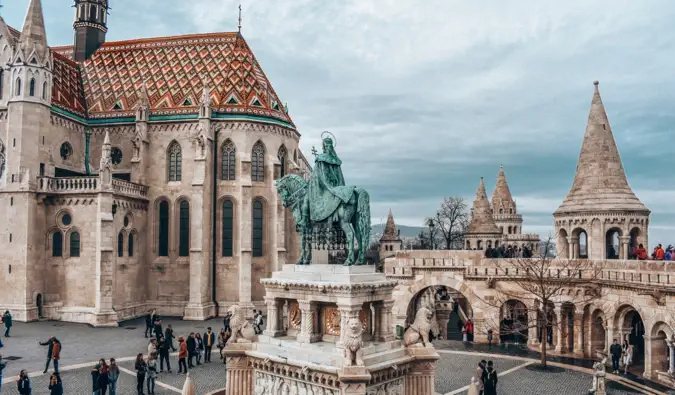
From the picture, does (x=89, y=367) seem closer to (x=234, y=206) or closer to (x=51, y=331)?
(x=51, y=331)

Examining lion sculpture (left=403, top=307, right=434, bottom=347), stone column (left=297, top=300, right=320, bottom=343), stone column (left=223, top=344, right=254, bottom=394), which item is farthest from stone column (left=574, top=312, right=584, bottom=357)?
stone column (left=223, top=344, right=254, bottom=394)

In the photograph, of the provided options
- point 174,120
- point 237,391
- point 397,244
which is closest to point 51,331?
point 174,120

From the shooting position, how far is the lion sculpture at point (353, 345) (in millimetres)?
10688

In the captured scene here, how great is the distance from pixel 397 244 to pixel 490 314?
111ft

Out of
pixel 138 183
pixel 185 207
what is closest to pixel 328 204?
pixel 185 207

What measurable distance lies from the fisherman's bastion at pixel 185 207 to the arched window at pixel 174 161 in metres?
0.09

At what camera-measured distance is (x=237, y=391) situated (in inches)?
494

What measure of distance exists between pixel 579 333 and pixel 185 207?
2279cm

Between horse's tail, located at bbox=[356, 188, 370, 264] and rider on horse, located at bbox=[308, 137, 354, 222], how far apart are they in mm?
279

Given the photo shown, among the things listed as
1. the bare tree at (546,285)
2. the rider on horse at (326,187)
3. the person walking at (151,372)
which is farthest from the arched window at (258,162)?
the rider on horse at (326,187)

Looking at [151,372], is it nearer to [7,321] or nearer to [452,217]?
[7,321]

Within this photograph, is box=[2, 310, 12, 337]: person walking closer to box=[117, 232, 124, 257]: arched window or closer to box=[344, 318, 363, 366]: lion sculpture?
box=[117, 232, 124, 257]: arched window

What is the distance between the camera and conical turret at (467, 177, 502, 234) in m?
45.1

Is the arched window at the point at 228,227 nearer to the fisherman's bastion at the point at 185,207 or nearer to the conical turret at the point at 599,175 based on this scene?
the fisherman's bastion at the point at 185,207
